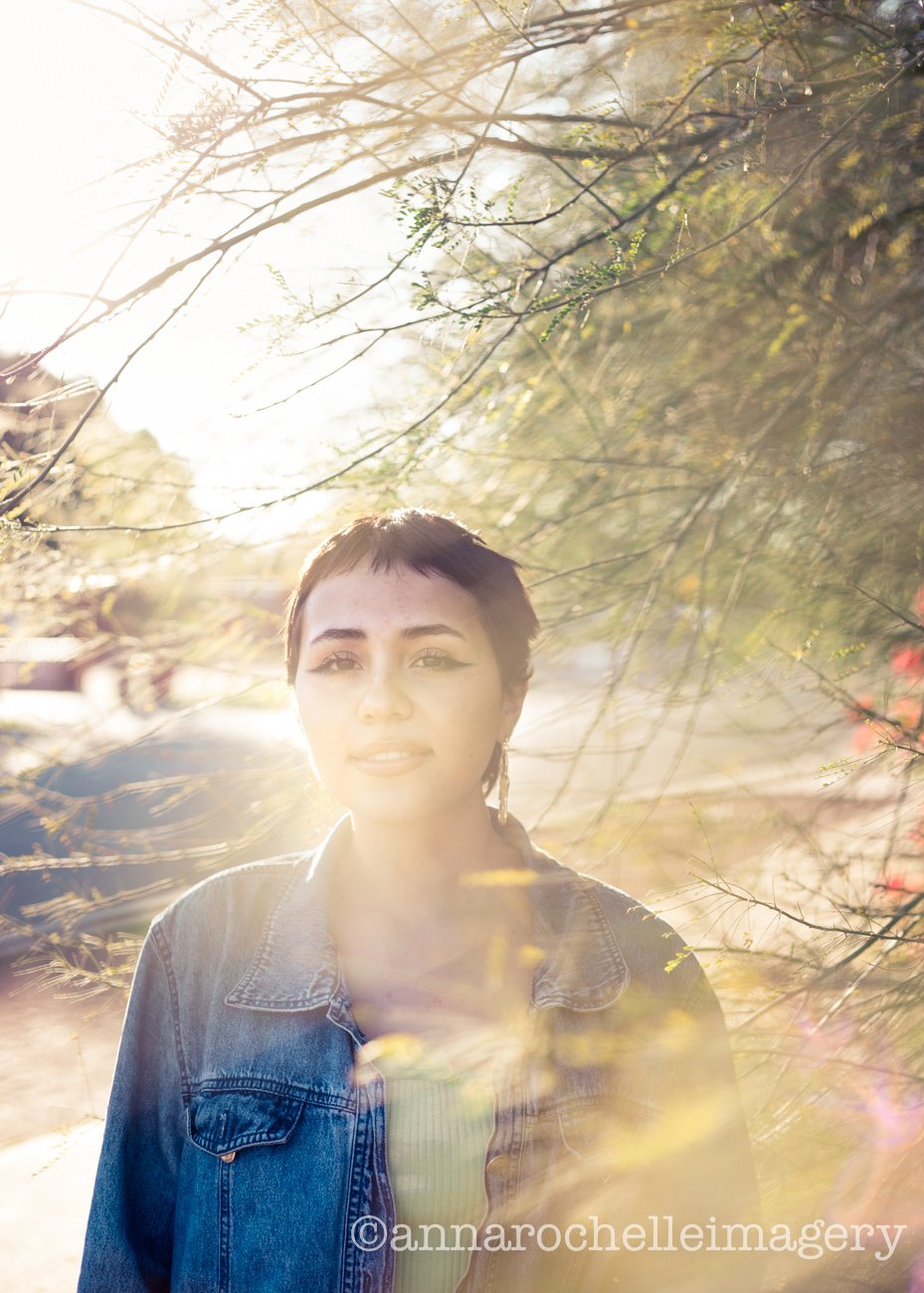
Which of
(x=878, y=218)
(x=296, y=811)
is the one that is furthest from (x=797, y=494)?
(x=296, y=811)

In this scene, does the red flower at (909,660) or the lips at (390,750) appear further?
the red flower at (909,660)

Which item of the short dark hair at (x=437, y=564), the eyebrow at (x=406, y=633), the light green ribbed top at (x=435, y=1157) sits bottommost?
the light green ribbed top at (x=435, y=1157)

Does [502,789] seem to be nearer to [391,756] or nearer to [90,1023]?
[391,756]

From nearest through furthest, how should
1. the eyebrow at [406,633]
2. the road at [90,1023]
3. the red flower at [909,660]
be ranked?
the eyebrow at [406,633] → the road at [90,1023] → the red flower at [909,660]

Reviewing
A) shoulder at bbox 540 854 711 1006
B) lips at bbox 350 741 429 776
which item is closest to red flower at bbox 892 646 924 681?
shoulder at bbox 540 854 711 1006

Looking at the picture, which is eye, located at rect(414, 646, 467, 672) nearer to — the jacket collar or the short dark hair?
the short dark hair

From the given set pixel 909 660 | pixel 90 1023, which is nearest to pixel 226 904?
pixel 90 1023

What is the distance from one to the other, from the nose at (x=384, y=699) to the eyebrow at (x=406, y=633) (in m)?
0.06

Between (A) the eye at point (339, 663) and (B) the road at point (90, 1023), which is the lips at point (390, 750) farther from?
(B) the road at point (90, 1023)

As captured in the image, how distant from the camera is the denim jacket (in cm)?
130

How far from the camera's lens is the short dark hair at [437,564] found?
4.75 ft

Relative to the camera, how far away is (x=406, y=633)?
1384 millimetres

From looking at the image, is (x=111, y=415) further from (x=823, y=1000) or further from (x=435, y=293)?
(x=823, y=1000)

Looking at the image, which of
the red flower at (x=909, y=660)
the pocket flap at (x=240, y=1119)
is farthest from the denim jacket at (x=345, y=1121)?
the red flower at (x=909, y=660)
